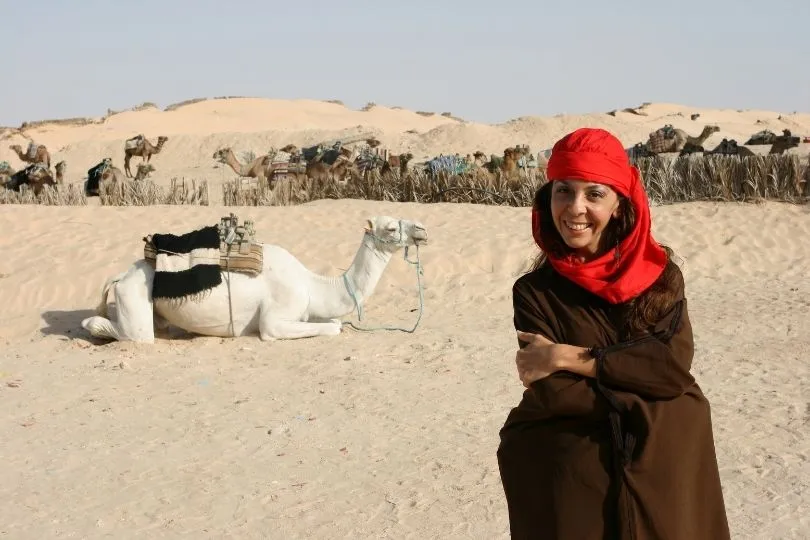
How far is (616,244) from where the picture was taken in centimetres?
Result: 290

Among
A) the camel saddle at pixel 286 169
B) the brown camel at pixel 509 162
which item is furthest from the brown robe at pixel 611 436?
the camel saddle at pixel 286 169

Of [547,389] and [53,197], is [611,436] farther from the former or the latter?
[53,197]

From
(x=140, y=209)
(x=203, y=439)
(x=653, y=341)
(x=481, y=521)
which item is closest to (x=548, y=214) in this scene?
(x=653, y=341)

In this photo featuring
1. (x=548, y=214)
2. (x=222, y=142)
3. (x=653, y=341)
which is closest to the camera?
(x=653, y=341)

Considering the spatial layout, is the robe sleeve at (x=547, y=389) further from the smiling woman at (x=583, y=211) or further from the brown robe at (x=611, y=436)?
the smiling woman at (x=583, y=211)

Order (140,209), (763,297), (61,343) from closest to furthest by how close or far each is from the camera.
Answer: (61,343) < (763,297) < (140,209)

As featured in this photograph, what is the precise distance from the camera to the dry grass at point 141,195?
52.8 feet

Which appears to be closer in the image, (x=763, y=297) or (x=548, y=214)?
(x=548, y=214)

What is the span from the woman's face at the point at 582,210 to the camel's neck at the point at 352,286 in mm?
5914

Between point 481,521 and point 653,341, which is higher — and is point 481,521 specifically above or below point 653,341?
below

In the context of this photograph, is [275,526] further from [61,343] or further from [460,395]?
[61,343]

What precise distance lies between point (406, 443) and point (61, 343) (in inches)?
176

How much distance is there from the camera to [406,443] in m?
6.06

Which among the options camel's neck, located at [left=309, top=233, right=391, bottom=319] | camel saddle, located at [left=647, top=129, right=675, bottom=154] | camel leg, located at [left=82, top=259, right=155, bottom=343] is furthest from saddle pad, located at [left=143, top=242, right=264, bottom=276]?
camel saddle, located at [left=647, top=129, right=675, bottom=154]
